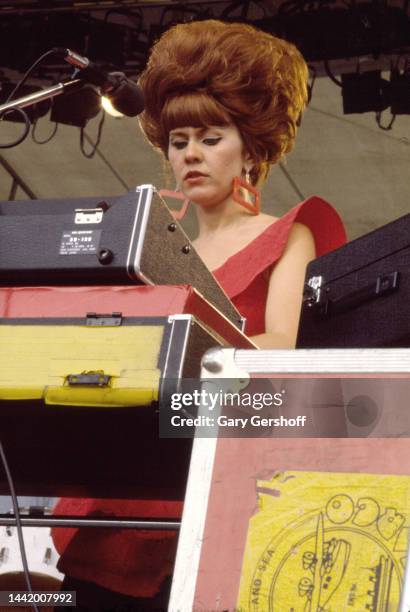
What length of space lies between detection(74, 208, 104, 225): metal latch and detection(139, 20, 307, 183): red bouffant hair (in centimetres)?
60

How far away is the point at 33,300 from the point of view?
1.22 meters

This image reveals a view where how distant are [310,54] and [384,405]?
286cm

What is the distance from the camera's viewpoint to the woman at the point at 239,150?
164cm

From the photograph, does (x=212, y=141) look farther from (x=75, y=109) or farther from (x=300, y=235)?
(x=75, y=109)

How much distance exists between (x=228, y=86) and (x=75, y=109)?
236cm

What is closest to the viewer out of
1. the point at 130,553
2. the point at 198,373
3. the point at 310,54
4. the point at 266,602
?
the point at 266,602

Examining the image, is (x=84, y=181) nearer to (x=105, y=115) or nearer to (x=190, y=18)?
(x=105, y=115)

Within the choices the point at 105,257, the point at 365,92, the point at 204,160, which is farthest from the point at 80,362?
the point at 365,92

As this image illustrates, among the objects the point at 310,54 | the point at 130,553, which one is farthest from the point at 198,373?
the point at 310,54

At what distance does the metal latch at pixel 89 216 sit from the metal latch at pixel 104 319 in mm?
149

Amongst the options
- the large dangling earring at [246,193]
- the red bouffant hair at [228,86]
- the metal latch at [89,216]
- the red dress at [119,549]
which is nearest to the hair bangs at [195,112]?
the red bouffant hair at [228,86]

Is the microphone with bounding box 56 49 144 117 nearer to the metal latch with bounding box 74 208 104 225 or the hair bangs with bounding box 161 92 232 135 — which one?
the hair bangs with bounding box 161 92 232 135

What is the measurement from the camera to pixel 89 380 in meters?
1.10

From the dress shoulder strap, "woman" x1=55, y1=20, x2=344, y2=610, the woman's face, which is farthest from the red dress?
the woman's face
